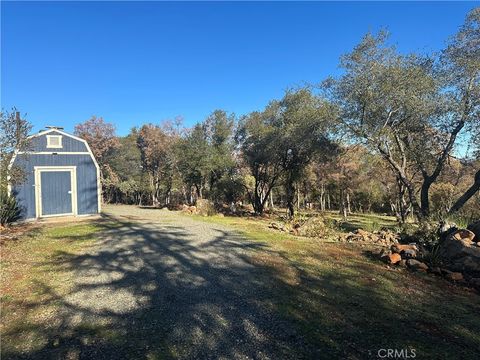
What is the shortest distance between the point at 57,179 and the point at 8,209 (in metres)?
2.82

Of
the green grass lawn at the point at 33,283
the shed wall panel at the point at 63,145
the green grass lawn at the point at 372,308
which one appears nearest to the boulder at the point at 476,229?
the green grass lawn at the point at 372,308

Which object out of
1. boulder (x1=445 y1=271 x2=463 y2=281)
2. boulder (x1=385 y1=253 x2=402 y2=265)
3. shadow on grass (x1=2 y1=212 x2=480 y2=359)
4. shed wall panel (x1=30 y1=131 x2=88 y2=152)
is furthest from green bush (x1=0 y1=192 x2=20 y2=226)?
boulder (x1=445 y1=271 x2=463 y2=281)

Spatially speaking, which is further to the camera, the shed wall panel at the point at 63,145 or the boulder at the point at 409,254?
the shed wall panel at the point at 63,145

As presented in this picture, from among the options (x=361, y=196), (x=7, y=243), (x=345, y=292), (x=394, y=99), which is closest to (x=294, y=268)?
(x=345, y=292)

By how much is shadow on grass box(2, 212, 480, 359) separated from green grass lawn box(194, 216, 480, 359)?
17mm

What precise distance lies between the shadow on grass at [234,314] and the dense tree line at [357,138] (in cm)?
689

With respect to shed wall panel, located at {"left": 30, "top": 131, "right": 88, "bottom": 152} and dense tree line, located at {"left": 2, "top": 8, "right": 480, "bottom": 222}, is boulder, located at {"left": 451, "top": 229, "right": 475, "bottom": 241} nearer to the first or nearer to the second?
dense tree line, located at {"left": 2, "top": 8, "right": 480, "bottom": 222}

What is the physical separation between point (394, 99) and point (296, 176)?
1053 centimetres

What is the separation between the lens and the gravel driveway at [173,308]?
3.80 meters

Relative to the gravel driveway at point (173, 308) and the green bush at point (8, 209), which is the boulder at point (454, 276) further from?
the green bush at point (8, 209)

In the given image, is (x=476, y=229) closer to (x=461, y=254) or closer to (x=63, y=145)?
(x=461, y=254)

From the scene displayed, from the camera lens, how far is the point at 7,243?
31.6 feet

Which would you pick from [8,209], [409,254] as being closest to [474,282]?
[409,254]

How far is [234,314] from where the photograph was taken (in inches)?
186
